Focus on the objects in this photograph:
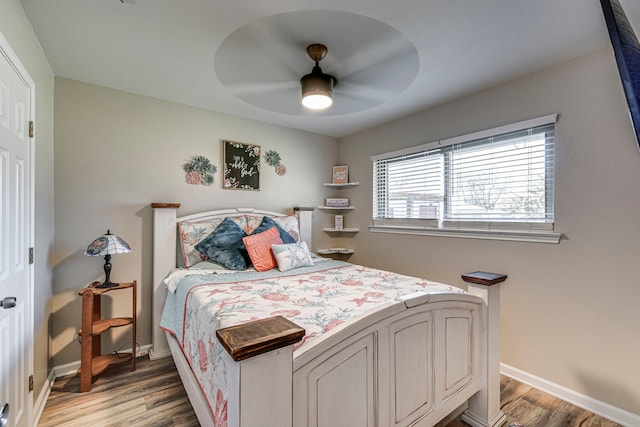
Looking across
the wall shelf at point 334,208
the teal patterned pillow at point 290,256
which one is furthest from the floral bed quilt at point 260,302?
the wall shelf at point 334,208

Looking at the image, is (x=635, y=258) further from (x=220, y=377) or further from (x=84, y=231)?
(x=84, y=231)

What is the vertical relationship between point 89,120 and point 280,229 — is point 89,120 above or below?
above

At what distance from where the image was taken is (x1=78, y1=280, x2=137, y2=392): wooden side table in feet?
7.15

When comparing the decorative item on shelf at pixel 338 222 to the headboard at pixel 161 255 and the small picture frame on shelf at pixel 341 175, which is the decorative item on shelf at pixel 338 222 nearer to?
the small picture frame on shelf at pixel 341 175

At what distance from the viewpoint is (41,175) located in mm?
2053

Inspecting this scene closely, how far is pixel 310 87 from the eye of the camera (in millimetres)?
2131

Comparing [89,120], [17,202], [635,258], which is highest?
[89,120]

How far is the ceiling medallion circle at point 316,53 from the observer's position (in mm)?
1778

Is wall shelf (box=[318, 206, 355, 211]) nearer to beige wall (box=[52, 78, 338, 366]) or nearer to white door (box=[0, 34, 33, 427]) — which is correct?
beige wall (box=[52, 78, 338, 366])

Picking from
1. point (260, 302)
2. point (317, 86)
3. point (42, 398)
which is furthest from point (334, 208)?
point (42, 398)

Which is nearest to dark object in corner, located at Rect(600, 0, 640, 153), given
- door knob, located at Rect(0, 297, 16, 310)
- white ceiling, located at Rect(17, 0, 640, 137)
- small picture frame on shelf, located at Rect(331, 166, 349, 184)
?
white ceiling, located at Rect(17, 0, 640, 137)

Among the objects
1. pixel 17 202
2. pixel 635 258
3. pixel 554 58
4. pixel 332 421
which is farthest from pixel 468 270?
pixel 17 202

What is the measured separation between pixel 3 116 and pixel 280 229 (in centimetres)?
212

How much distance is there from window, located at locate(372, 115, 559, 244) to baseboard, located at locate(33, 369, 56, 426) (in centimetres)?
317
